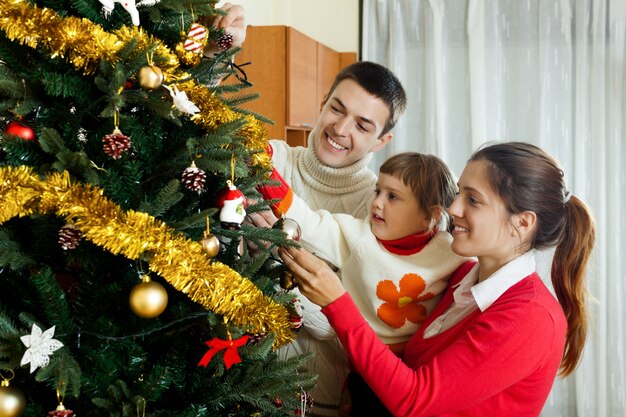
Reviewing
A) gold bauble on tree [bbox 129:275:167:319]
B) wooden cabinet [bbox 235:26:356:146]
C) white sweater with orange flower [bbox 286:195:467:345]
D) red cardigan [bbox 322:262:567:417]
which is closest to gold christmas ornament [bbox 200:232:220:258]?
gold bauble on tree [bbox 129:275:167:319]

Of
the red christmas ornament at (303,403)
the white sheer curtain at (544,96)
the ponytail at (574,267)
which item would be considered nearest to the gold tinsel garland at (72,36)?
the red christmas ornament at (303,403)

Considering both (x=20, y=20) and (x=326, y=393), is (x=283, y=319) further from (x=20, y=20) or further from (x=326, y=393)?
(x=326, y=393)

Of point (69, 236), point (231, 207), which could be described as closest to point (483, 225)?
point (231, 207)

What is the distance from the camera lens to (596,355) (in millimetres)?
4008

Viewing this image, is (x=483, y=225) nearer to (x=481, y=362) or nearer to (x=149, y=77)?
(x=481, y=362)

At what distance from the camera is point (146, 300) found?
35.0 inches

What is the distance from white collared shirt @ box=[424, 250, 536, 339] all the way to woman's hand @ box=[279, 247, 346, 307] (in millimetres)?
284

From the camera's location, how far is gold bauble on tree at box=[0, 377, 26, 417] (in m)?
0.85

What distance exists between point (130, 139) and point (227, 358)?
1.19ft

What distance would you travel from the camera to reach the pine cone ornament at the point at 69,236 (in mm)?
897

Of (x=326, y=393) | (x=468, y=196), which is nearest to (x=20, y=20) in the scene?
(x=468, y=196)

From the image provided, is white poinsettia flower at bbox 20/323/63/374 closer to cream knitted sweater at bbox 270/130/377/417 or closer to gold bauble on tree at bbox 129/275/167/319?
gold bauble on tree at bbox 129/275/167/319

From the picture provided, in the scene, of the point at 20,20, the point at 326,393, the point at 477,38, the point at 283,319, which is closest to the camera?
the point at 20,20

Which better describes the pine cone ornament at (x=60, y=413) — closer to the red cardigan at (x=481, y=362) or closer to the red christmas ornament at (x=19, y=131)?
the red christmas ornament at (x=19, y=131)
